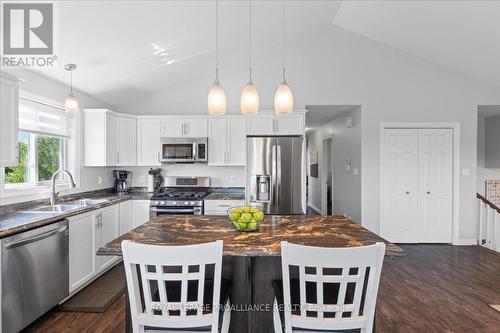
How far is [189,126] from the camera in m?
4.36

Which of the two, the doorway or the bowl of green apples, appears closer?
the bowl of green apples

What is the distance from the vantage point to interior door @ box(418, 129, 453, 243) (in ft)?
15.2

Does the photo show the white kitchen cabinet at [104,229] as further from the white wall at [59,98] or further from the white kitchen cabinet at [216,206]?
the white kitchen cabinet at [216,206]

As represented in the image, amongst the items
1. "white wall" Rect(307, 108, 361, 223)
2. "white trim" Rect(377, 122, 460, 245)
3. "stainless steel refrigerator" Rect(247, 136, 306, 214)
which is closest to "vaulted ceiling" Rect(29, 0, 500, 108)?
"white trim" Rect(377, 122, 460, 245)

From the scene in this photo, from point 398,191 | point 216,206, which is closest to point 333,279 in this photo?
point 216,206

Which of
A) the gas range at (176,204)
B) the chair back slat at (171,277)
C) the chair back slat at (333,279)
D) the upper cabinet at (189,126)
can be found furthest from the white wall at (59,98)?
the chair back slat at (333,279)

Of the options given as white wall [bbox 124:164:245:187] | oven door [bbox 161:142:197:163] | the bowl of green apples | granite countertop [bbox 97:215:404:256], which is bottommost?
granite countertop [bbox 97:215:404:256]

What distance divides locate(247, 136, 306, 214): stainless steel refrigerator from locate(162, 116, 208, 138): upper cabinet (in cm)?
97

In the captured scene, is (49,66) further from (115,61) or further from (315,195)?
(315,195)

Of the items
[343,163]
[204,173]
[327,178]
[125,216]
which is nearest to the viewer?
[125,216]

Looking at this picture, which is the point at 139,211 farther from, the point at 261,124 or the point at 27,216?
the point at 261,124

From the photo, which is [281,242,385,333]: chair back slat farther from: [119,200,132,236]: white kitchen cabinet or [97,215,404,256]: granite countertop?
[119,200,132,236]: white kitchen cabinet

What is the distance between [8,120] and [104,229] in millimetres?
1516

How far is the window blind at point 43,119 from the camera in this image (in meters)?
2.93
